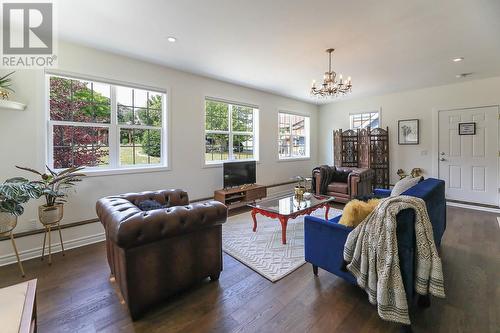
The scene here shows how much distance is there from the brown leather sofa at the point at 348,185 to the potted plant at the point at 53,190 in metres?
4.30

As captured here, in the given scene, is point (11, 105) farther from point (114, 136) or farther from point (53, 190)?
point (114, 136)

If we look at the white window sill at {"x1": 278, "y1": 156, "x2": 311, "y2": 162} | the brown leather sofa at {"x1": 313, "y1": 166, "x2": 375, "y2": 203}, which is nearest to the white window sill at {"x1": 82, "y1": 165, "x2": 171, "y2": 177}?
the white window sill at {"x1": 278, "y1": 156, "x2": 311, "y2": 162}

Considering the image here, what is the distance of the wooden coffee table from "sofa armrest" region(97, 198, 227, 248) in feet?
3.63

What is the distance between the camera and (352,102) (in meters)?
6.18

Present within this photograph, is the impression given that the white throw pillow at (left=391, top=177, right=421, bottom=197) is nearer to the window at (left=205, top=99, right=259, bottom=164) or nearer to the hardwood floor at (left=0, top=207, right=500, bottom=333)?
the hardwood floor at (left=0, top=207, right=500, bottom=333)

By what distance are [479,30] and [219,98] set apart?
12.4 ft

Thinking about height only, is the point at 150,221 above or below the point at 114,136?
below

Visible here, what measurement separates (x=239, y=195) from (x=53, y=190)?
277cm

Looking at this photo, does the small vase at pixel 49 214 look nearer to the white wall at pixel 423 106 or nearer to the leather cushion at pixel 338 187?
the leather cushion at pixel 338 187

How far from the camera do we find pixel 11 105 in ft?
7.89

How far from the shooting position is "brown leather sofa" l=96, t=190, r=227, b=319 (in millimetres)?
1601

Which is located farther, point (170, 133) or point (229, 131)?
point (229, 131)

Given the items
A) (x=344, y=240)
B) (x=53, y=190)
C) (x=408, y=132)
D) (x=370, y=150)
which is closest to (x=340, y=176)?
(x=370, y=150)

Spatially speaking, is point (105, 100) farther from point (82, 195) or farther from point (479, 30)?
point (479, 30)
